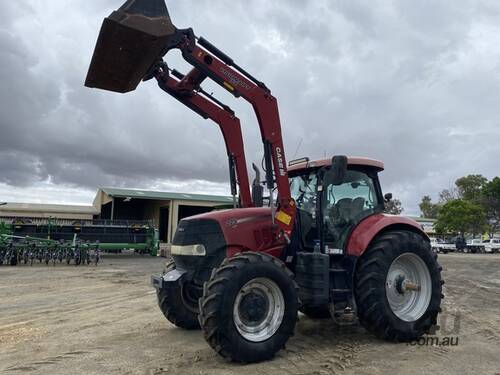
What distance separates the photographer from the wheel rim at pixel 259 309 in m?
5.02

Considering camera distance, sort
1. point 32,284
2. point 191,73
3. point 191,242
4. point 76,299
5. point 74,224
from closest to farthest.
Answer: point 191,242, point 191,73, point 76,299, point 32,284, point 74,224

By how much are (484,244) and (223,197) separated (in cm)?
2765

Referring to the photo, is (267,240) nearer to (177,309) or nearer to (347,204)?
(347,204)

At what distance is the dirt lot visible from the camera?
4828 mm

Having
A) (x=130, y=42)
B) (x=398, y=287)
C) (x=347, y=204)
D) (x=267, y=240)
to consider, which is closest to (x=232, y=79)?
(x=130, y=42)

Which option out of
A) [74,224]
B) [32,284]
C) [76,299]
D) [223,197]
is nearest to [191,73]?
[76,299]

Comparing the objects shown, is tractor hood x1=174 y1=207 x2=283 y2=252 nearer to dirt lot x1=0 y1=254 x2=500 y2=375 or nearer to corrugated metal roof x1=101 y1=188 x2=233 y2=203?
dirt lot x1=0 y1=254 x2=500 y2=375

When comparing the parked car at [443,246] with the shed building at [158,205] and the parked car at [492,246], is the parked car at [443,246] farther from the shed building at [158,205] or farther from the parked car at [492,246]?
the shed building at [158,205]

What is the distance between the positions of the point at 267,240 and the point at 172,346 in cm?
170

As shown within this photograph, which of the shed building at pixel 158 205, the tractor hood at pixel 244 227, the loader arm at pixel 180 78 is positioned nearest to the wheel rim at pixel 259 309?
the tractor hood at pixel 244 227

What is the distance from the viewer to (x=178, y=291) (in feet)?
20.6

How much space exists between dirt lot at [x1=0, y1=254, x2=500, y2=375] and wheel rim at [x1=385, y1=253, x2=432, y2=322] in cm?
46

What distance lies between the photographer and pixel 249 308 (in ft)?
16.6

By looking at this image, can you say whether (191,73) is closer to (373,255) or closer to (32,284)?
(373,255)
